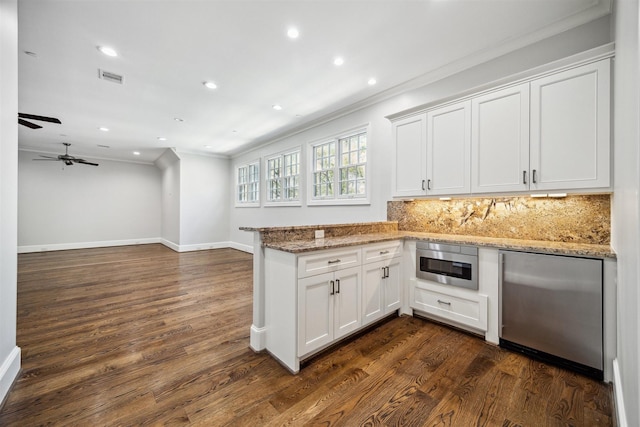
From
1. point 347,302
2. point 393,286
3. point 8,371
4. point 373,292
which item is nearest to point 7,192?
point 8,371

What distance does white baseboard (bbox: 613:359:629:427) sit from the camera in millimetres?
1382

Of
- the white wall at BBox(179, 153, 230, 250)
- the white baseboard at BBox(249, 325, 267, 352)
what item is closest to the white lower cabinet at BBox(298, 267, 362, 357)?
the white baseboard at BBox(249, 325, 267, 352)

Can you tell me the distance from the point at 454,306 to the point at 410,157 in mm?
1717

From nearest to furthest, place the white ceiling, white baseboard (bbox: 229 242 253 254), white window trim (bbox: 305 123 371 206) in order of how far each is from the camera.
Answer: the white ceiling < white window trim (bbox: 305 123 371 206) < white baseboard (bbox: 229 242 253 254)

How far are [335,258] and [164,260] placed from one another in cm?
557

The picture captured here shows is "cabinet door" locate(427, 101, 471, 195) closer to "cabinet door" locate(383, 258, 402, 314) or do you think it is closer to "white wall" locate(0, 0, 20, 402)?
"cabinet door" locate(383, 258, 402, 314)

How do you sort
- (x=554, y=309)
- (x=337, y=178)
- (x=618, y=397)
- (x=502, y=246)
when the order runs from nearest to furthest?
(x=618, y=397) < (x=554, y=309) < (x=502, y=246) < (x=337, y=178)

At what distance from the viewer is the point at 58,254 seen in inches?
275

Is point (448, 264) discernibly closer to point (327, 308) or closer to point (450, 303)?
point (450, 303)

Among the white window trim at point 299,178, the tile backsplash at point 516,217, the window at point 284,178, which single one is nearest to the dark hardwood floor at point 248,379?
the tile backsplash at point 516,217

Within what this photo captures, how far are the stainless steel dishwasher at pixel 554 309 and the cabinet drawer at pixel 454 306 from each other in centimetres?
17

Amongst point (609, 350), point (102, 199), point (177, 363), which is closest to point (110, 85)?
point (177, 363)

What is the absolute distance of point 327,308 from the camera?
220cm

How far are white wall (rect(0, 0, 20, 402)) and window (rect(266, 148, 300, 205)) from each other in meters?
4.08
